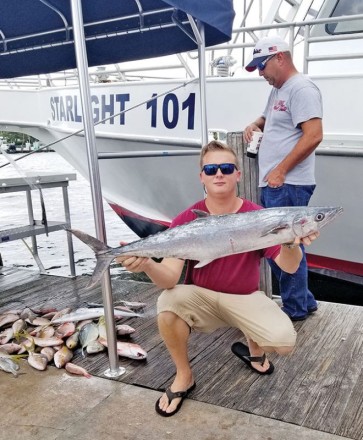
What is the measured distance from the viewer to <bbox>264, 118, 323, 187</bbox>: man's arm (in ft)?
10.5

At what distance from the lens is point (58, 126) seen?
745cm

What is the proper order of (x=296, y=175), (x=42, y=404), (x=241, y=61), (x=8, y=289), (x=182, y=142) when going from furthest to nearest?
(x=241, y=61)
(x=182, y=142)
(x=8, y=289)
(x=296, y=175)
(x=42, y=404)

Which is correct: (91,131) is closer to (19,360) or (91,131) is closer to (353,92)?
(19,360)

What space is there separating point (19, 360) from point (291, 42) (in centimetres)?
387

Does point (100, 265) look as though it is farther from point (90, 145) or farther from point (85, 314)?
point (85, 314)

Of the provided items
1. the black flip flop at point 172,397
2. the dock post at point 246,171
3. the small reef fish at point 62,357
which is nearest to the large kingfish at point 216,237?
the black flip flop at point 172,397

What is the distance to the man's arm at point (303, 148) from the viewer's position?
127 inches

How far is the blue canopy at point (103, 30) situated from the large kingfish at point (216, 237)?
1302mm

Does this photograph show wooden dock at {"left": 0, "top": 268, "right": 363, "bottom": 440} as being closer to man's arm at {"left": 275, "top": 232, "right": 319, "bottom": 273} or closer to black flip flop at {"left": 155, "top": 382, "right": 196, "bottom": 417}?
black flip flop at {"left": 155, "top": 382, "right": 196, "bottom": 417}

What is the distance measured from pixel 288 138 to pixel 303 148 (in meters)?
0.21

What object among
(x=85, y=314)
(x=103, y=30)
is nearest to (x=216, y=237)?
(x=85, y=314)

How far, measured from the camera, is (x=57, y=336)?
342cm

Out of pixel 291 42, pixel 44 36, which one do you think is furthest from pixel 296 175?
pixel 44 36

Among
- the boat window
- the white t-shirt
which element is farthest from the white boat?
the white t-shirt
